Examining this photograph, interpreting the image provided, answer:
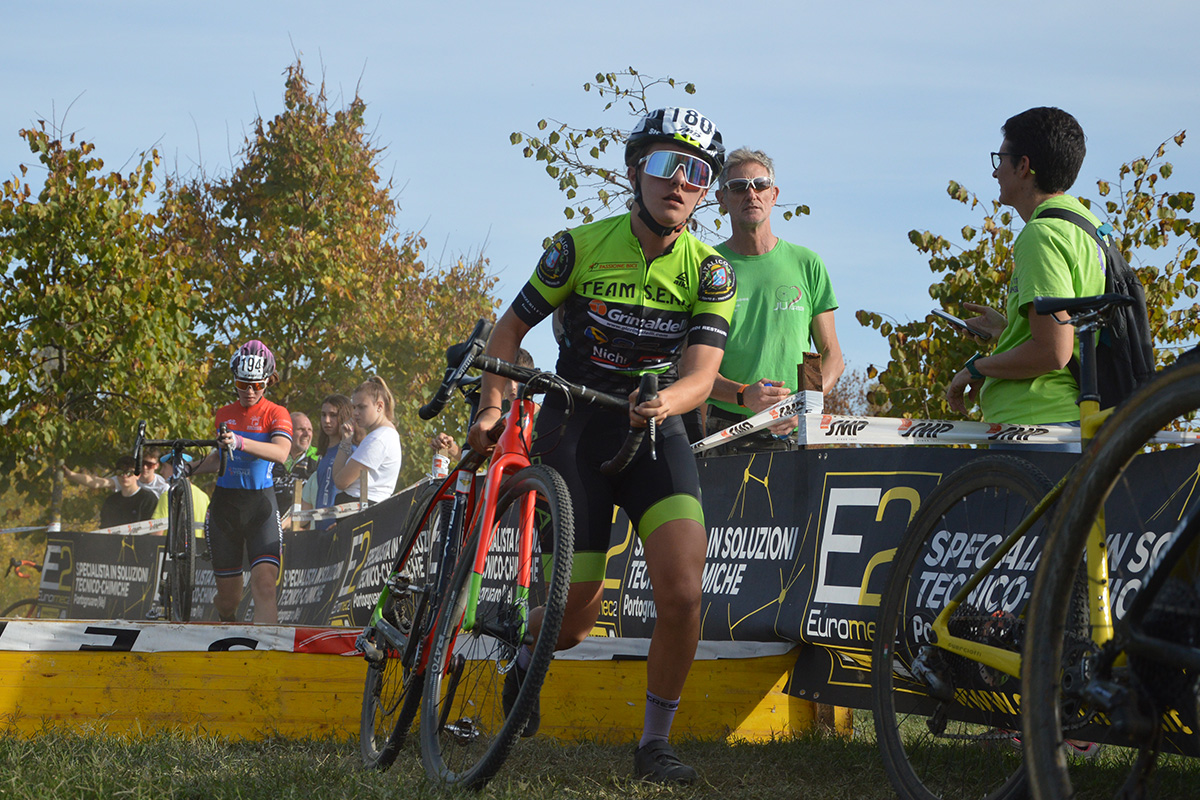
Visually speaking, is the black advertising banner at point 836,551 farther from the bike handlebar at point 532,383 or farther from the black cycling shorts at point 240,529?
the black cycling shorts at point 240,529

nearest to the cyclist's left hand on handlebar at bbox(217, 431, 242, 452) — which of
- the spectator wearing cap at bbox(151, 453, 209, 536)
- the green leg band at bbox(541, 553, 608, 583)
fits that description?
the spectator wearing cap at bbox(151, 453, 209, 536)

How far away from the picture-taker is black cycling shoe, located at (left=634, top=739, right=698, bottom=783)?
4223 mm

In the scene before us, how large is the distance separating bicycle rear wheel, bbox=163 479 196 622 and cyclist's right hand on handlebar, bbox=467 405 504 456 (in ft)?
21.6

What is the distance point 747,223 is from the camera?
6.80m

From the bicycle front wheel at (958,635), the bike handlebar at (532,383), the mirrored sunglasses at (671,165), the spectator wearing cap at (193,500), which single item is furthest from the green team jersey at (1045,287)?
the spectator wearing cap at (193,500)

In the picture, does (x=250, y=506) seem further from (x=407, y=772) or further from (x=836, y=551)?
(x=836, y=551)

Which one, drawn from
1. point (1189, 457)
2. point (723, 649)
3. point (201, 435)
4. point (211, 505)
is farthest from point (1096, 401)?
point (201, 435)

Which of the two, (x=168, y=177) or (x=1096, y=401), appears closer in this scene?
(x=1096, y=401)

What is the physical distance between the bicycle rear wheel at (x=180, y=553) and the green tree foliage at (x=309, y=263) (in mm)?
15831

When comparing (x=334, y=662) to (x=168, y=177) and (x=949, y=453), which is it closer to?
(x=949, y=453)

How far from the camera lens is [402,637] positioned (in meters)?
4.51

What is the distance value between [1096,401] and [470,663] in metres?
2.43

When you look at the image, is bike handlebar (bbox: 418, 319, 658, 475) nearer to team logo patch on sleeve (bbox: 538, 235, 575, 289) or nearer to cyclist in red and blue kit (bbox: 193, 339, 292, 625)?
team logo patch on sleeve (bbox: 538, 235, 575, 289)

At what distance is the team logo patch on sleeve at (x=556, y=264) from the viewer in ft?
15.1
